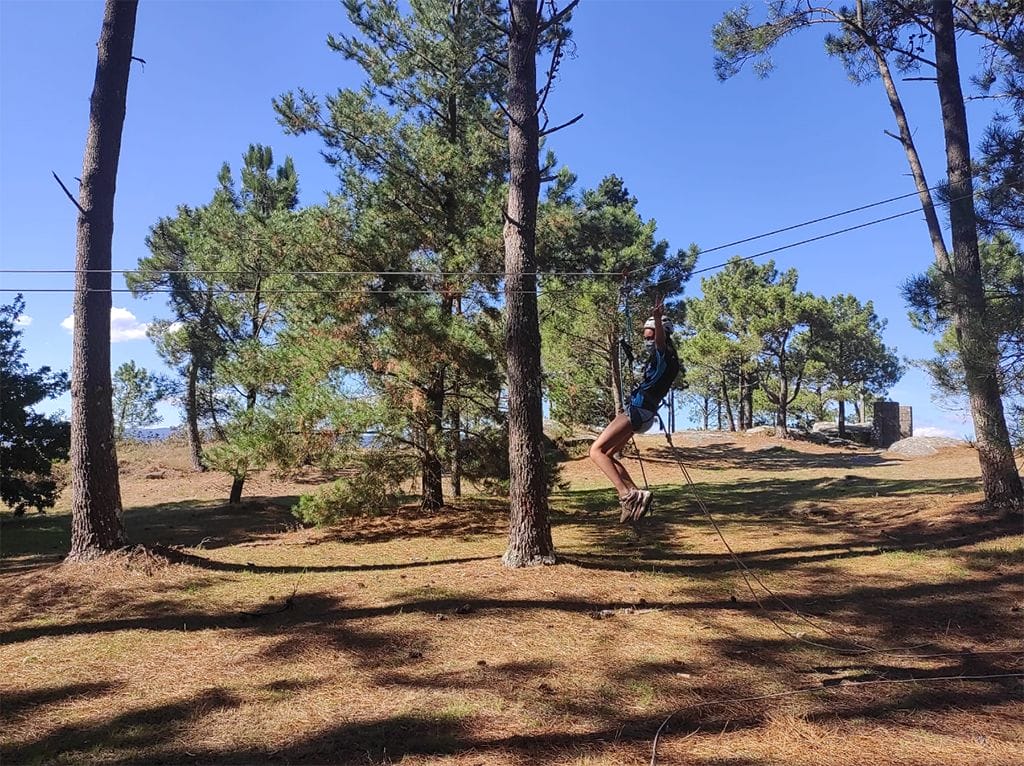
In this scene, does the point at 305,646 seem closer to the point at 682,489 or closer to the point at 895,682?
the point at 895,682

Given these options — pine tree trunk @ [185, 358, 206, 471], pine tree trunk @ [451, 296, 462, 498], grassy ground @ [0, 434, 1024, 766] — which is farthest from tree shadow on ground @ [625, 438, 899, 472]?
pine tree trunk @ [185, 358, 206, 471]

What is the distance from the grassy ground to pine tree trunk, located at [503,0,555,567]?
0.53 meters

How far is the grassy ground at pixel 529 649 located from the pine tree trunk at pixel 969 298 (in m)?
0.69

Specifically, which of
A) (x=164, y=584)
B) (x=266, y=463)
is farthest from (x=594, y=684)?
(x=266, y=463)

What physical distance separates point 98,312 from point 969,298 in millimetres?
9104

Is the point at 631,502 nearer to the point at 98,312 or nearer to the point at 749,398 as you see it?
the point at 98,312

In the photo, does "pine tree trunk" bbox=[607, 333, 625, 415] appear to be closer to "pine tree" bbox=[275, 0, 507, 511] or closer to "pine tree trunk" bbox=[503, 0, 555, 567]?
"pine tree" bbox=[275, 0, 507, 511]

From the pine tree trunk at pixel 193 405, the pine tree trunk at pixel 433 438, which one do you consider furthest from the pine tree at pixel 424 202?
the pine tree trunk at pixel 193 405

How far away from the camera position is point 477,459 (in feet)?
31.6

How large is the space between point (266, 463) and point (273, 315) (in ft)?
16.3

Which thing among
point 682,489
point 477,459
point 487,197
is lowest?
point 682,489

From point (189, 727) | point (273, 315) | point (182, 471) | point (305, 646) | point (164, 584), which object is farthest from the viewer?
point (182, 471)

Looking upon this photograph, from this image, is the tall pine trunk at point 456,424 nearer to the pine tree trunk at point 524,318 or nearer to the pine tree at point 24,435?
the pine tree trunk at point 524,318

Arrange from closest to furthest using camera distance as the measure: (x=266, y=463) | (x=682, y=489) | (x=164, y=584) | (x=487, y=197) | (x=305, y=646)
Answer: (x=305, y=646), (x=164, y=584), (x=266, y=463), (x=487, y=197), (x=682, y=489)
